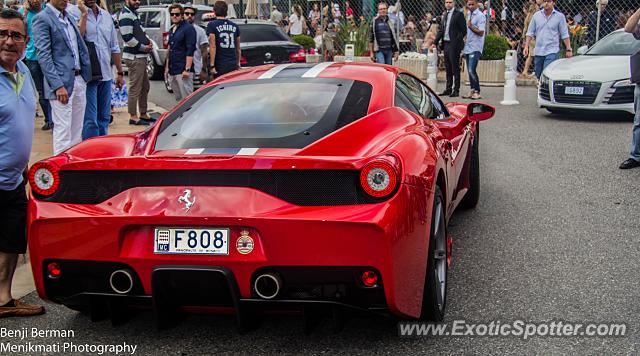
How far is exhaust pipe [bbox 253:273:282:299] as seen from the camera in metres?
3.55

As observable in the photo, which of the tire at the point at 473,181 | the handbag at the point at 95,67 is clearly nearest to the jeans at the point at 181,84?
the handbag at the point at 95,67

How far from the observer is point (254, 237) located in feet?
11.6

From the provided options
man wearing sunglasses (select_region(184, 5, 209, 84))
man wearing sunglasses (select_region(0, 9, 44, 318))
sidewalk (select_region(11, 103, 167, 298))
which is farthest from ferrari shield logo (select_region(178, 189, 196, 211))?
man wearing sunglasses (select_region(184, 5, 209, 84))

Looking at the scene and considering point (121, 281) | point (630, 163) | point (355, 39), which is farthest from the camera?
point (355, 39)

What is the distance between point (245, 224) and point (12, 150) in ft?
5.83

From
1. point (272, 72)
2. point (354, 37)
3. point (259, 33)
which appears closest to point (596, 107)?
point (259, 33)

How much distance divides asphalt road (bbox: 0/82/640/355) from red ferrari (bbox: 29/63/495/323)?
1.00 ft

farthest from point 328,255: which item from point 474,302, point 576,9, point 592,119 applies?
point 576,9

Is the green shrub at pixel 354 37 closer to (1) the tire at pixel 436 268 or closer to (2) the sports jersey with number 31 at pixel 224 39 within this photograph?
(2) the sports jersey with number 31 at pixel 224 39

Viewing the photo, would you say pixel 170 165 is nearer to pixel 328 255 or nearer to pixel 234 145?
pixel 234 145

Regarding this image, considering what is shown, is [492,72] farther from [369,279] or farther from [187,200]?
[187,200]

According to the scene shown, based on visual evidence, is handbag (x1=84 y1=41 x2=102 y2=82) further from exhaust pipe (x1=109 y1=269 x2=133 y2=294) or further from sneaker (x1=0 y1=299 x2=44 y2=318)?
exhaust pipe (x1=109 y1=269 x2=133 y2=294)

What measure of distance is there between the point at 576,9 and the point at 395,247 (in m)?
18.8

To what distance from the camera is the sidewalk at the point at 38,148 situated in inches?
205
